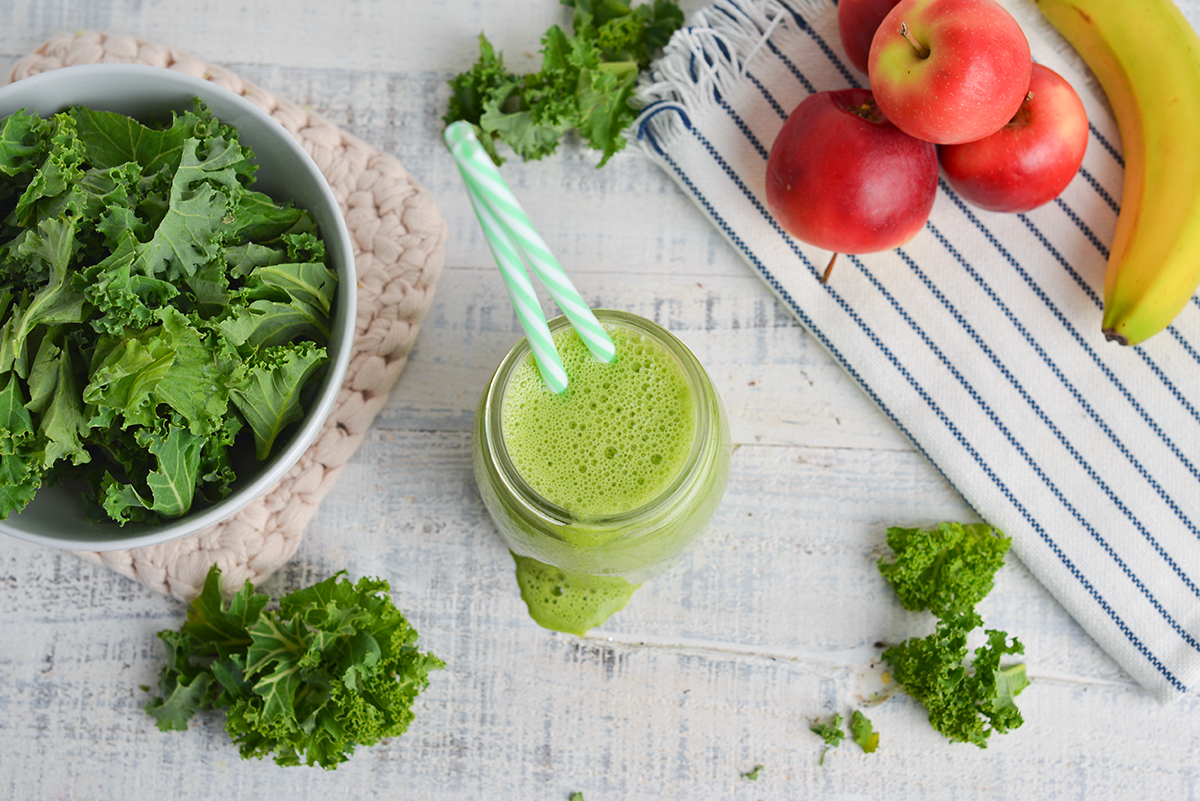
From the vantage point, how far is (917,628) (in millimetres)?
990

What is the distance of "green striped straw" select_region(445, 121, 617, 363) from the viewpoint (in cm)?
50

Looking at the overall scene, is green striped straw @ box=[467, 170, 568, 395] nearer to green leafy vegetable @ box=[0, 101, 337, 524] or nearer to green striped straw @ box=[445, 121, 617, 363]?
green striped straw @ box=[445, 121, 617, 363]

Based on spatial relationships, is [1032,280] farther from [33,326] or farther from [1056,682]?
[33,326]

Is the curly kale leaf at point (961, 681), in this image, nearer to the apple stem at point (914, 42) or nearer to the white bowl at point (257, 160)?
the apple stem at point (914, 42)

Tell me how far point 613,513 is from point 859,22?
0.60 metres

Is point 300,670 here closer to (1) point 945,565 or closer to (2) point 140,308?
(2) point 140,308

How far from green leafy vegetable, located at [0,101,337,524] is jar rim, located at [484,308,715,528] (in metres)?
0.19

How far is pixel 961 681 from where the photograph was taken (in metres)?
0.93

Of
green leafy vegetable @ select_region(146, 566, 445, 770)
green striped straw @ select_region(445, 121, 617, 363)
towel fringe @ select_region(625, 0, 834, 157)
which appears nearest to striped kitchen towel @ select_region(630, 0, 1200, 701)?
towel fringe @ select_region(625, 0, 834, 157)

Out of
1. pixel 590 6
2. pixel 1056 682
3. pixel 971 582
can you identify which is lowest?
pixel 1056 682

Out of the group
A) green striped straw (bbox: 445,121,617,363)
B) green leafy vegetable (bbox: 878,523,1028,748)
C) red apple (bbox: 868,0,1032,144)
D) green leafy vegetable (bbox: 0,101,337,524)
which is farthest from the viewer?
green leafy vegetable (bbox: 878,523,1028,748)

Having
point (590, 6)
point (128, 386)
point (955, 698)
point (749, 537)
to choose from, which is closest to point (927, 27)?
point (590, 6)

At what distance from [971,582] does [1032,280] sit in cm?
36

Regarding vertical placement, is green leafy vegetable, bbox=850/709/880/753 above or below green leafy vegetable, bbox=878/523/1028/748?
below
